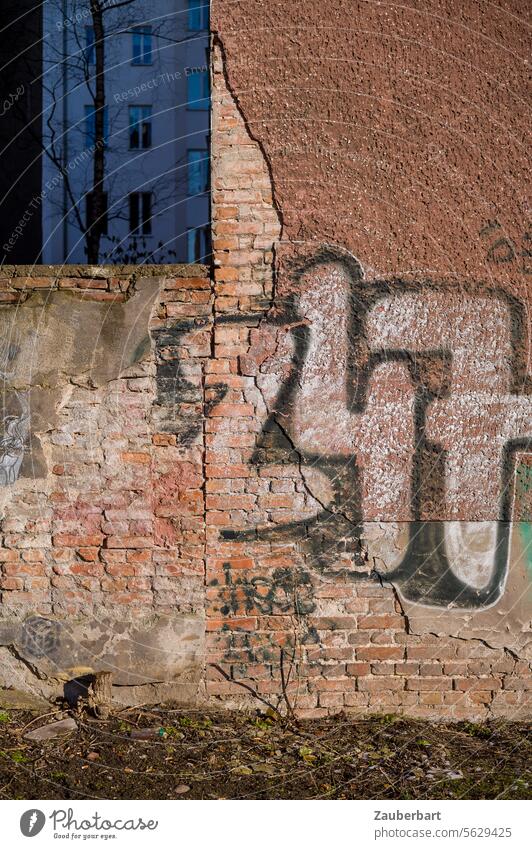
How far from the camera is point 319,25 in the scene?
381 cm

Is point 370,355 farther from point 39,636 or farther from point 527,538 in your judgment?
point 39,636

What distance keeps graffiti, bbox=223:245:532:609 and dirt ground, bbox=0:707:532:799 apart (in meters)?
0.67

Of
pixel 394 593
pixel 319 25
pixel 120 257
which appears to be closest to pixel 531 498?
pixel 394 593

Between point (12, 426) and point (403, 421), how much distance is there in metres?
1.92

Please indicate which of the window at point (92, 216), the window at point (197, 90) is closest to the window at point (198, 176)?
the window at point (197, 90)

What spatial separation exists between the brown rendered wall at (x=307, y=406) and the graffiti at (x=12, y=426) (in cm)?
1

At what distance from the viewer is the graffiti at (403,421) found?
3871mm

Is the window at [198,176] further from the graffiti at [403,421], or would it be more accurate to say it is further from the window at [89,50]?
the graffiti at [403,421]

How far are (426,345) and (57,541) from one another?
2.05 m

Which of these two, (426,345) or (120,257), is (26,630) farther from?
(120,257)

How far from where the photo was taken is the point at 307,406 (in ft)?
12.8

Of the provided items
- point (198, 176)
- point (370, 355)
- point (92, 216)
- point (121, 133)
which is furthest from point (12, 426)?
point (198, 176)

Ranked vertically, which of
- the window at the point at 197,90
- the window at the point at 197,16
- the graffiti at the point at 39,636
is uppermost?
the window at the point at 197,16

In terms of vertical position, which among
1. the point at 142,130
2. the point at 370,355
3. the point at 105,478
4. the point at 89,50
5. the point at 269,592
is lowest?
the point at 269,592
